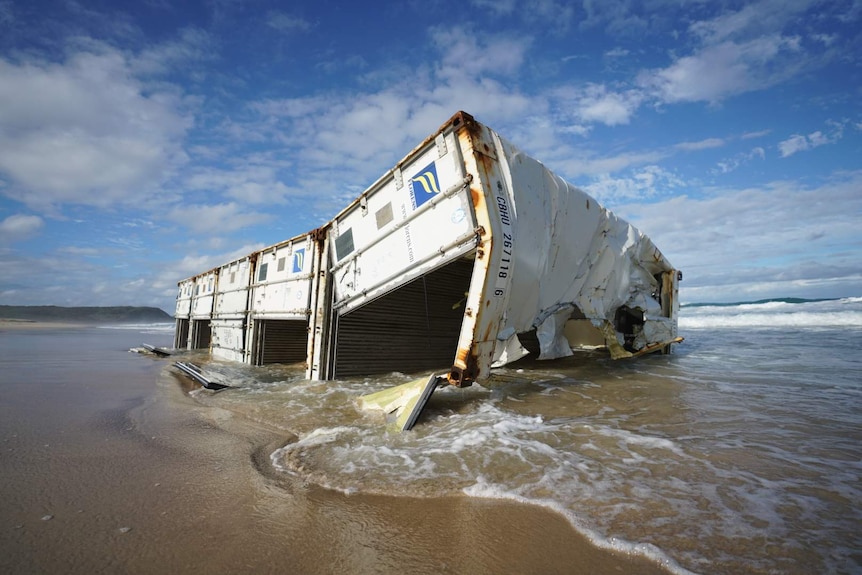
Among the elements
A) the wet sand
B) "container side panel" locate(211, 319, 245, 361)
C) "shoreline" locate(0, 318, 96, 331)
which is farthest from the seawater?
"shoreline" locate(0, 318, 96, 331)

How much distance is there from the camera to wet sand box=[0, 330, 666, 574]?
1.68 meters

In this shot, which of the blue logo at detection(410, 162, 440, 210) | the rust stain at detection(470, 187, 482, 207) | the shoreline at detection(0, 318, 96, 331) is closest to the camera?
the rust stain at detection(470, 187, 482, 207)

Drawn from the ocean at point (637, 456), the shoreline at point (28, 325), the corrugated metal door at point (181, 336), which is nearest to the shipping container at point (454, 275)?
the ocean at point (637, 456)

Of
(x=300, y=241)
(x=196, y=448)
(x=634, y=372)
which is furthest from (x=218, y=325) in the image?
(x=634, y=372)

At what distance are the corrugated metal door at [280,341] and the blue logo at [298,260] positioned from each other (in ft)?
5.81

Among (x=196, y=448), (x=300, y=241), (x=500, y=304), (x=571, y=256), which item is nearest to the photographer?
(x=196, y=448)

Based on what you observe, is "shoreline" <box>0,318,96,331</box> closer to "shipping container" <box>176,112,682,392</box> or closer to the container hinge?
"shipping container" <box>176,112,682,392</box>

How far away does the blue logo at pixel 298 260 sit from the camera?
27.0 ft

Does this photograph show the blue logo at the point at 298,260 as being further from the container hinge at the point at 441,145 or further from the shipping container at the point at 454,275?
the container hinge at the point at 441,145

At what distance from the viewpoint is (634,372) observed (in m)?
7.35

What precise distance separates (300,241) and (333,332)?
Answer: 8.23ft

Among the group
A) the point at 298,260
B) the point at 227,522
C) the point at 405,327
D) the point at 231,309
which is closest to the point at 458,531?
the point at 227,522

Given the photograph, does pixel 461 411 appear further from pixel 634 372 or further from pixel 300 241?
pixel 300 241

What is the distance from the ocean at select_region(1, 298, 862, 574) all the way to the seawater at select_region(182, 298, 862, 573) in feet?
0.04
